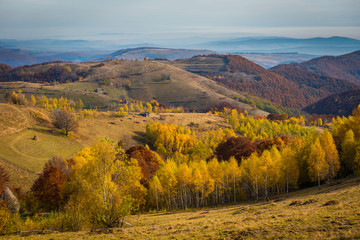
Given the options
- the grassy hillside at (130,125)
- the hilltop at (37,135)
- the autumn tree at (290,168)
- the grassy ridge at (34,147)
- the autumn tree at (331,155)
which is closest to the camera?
the autumn tree at (290,168)

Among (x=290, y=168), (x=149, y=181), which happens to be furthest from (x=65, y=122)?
(x=290, y=168)

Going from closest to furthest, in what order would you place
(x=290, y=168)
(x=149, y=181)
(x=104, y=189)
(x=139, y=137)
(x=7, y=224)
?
(x=104, y=189), (x=7, y=224), (x=290, y=168), (x=149, y=181), (x=139, y=137)

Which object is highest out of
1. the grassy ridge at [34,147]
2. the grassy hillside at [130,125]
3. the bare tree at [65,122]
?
the bare tree at [65,122]

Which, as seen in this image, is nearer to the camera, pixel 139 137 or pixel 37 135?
pixel 37 135

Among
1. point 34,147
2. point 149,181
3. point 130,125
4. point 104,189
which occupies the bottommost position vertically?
point 130,125

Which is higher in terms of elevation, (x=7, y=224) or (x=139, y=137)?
(x=7, y=224)

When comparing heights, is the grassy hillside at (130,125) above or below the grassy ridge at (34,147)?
below

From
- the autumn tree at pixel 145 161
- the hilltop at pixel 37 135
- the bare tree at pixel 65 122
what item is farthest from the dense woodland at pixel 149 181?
the bare tree at pixel 65 122

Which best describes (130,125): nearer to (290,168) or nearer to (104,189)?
(290,168)

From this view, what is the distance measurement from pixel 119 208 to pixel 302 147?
58625mm

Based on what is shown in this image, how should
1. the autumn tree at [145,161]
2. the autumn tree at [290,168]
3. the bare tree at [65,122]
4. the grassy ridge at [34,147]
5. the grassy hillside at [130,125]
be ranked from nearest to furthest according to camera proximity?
1. the autumn tree at [290,168]
2. the autumn tree at [145,161]
3. the grassy ridge at [34,147]
4. the bare tree at [65,122]
5. the grassy hillside at [130,125]

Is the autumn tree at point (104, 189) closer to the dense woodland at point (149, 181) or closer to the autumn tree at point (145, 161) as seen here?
the dense woodland at point (149, 181)

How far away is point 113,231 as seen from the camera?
28.2 meters

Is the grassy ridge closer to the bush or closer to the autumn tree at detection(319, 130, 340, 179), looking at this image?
the bush
